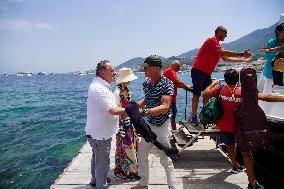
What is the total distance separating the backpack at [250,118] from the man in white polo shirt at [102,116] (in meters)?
1.98

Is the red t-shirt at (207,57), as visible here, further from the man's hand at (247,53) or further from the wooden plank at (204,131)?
the wooden plank at (204,131)

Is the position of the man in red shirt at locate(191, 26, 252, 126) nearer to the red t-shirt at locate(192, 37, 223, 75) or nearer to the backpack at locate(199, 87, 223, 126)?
the red t-shirt at locate(192, 37, 223, 75)

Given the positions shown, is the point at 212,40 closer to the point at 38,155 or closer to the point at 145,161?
the point at 145,161

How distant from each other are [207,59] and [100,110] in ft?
11.6

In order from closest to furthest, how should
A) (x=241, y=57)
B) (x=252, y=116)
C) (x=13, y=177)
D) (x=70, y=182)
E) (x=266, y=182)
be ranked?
(x=252, y=116) → (x=70, y=182) → (x=241, y=57) → (x=266, y=182) → (x=13, y=177)

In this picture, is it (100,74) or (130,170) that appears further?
(130,170)

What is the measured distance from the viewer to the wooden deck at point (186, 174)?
5.97 metres

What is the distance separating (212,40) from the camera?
24.0 feet

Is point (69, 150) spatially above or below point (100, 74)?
below

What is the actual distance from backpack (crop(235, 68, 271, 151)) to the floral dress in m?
2.21

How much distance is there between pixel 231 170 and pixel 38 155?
10.4 m

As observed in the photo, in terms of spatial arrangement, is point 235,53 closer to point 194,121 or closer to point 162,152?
point 194,121

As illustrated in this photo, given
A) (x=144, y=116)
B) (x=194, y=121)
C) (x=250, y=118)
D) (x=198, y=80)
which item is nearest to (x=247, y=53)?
(x=198, y=80)

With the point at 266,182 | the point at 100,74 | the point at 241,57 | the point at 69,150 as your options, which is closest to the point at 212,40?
the point at 241,57
